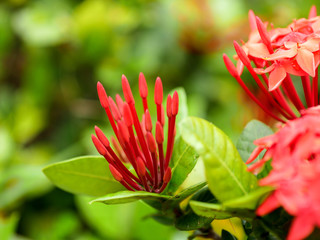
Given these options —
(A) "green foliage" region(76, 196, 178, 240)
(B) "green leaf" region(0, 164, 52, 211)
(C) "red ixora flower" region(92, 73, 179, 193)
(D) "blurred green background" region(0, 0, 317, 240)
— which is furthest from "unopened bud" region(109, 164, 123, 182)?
(D) "blurred green background" region(0, 0, 317, 240)

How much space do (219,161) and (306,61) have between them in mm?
174

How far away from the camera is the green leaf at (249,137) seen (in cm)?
64

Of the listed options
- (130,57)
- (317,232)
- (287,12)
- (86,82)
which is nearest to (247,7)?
(287,12)

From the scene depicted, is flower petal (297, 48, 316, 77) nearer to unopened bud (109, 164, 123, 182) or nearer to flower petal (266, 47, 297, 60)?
flower petal (266, 47, 297, 60)

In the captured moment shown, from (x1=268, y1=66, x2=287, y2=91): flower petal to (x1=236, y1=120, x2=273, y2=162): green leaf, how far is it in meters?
0.12

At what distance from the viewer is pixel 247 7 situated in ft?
6.05

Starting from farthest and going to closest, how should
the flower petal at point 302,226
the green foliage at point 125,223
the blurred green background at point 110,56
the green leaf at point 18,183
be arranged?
the blurred green background at point 110,56
the green leaf at point 18,183
the green foliage at point 125,223
the flower petal at point 302,226

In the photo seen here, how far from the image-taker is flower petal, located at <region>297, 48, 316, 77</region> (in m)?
0.54

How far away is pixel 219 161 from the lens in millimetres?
486

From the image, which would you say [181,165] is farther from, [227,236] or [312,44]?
[312,44]

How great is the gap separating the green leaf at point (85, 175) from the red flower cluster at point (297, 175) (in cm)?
27

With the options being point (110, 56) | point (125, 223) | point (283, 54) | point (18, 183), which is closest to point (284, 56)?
point (283, 54)

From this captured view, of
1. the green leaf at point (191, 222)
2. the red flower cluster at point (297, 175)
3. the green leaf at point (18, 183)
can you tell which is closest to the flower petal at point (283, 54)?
the red flower cluster at point (297, 175)

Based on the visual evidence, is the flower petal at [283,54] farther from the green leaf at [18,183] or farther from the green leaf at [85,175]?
the green leaf at [18,183]
